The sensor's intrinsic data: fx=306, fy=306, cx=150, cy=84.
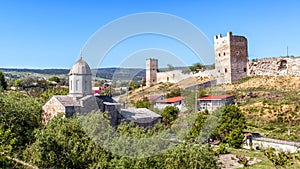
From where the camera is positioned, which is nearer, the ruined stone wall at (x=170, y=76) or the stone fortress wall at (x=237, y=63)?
the stone fortress wall at (x=237, y=63)

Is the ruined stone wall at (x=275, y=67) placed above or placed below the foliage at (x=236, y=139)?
above

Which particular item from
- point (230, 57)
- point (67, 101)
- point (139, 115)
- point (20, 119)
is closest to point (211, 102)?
point (230, 57)

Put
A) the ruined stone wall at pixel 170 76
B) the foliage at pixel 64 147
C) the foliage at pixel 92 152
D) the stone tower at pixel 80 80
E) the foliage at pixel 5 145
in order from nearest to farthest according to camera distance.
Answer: the foliage at pixel 92 152, the foliage at pixel 64 147, the foliage at pixel 5 145, the stone tower at pixel 80 80, the ruined stone wall at pixel 170 76

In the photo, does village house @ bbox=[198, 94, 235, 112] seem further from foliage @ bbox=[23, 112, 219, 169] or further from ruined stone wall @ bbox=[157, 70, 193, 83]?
foliage @ bbox=[23, 112, 219, 169]

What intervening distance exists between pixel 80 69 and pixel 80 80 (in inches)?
28.7

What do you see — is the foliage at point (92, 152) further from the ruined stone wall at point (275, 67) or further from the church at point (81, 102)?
the ruined stone wall at point (275, 67)

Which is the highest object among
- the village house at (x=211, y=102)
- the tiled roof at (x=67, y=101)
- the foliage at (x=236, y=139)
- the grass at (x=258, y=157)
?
the tiled roof at (x=67, y=101)

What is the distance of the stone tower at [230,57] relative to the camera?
144ft

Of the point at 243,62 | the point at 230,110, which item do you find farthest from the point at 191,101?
the point at 243,62

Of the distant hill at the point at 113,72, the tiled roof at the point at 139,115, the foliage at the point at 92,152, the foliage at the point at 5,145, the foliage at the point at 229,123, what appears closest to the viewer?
the foliage at the point at 92,152

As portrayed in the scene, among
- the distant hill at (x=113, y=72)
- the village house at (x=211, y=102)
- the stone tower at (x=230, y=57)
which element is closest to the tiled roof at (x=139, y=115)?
the distant hill at (x=113, y=72)

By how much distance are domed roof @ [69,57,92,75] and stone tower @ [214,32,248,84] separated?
27952 mm

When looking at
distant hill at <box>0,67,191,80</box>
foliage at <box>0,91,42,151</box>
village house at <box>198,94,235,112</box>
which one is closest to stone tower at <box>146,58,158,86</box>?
distant hill at <box>0,67,191,80</box>

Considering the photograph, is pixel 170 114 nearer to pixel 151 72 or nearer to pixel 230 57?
pixel 230 57
